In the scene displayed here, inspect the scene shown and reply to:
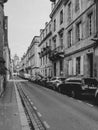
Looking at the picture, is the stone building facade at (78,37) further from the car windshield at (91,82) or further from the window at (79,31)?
the car windshield at (91,82)

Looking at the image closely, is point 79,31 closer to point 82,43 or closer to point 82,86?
point 82,43

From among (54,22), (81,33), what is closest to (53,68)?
(54,22)

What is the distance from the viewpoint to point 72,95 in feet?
46.5

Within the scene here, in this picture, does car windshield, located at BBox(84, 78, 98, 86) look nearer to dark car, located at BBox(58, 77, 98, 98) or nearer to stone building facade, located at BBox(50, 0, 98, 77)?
dark car, located at BBox(58, 77, 98, 98)

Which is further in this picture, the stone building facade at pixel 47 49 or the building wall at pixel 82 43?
the stone building facade at pixel 47 49

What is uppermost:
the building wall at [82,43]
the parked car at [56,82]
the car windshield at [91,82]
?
the building wall at [82,43]

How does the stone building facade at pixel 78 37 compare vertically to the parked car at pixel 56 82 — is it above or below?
above

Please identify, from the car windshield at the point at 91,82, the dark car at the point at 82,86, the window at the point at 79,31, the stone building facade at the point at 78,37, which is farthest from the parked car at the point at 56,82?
the car windshield at the point at 91,82

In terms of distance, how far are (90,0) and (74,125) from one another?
1682cm

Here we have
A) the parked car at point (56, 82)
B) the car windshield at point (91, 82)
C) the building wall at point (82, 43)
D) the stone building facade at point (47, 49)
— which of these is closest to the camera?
the car windshield at point (91, 82)

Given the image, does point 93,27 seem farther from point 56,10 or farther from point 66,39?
point 56,10

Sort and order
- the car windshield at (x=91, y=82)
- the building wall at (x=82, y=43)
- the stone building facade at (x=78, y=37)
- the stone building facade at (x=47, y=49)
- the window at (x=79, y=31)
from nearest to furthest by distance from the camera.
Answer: the car windshield at (x=91, y=82) < the stone building facade at (x=78, y=37) < the building wall at (x=82, y=43) < the window at (x=79, y=31) < the stone building facade at (x=47, y=49)

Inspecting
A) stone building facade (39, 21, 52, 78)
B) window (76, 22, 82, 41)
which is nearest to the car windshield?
window (76, 22, 82, 41)

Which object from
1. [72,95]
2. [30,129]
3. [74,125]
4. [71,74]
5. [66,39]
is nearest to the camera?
[30,129]
